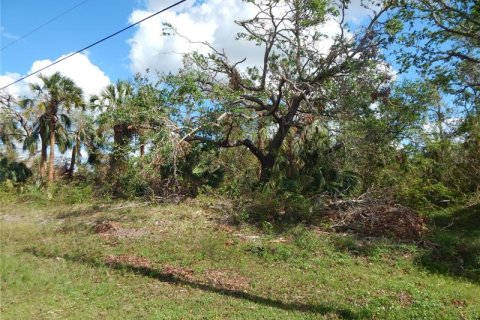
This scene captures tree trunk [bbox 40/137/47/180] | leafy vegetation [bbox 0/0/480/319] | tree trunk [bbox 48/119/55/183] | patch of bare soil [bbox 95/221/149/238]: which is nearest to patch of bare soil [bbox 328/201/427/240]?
leafy vegetation [bbox 0/0/480/319]

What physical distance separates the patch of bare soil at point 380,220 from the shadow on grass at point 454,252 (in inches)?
22.5

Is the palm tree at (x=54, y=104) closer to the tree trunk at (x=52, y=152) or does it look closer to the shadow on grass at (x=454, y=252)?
the tree trunk at (x=52, y=152)

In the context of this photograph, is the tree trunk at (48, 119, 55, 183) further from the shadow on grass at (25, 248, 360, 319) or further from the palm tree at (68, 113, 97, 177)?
the shadow on grass at (25, 248, 360, 319)

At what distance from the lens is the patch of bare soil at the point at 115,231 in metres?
12.9

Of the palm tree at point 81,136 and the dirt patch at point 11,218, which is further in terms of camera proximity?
the palm tree at point 81,136

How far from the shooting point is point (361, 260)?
10391 millimetres

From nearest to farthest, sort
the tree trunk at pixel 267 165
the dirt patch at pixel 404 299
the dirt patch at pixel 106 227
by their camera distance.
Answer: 1. the dirt patch at pixel 404 299
2. the dirt patch at pixel 106 227
3. the tree trunk at pixel 267 165

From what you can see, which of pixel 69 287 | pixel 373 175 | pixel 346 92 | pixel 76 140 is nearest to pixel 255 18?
pixel 346 92

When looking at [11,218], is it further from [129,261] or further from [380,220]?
[380,220]

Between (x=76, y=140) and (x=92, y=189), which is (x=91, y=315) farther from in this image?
(x=76, y=140)

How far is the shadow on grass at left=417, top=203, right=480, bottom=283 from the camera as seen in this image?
9.83 m

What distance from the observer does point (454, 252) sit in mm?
10672

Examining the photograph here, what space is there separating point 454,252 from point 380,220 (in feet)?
7.34

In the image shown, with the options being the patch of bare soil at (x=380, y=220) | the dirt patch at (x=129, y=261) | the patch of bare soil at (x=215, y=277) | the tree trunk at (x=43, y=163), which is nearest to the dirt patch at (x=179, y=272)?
the patch of bare soil at (x=215, y=277)
